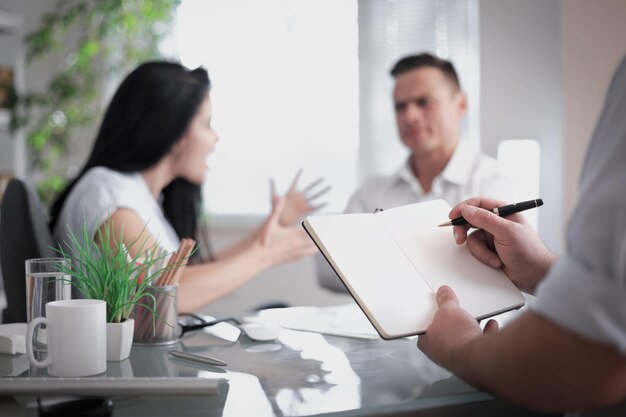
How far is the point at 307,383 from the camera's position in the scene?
94cm

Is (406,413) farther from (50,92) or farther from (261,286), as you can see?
(50,92)

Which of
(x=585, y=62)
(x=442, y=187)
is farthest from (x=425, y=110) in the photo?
(x=585, y=62)

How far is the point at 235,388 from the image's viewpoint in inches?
36.0

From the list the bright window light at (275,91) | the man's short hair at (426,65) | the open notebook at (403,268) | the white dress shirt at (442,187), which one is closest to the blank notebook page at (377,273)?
the open notebook at (403,268)

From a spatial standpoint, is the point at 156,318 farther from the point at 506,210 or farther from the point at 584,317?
the point at 584,317

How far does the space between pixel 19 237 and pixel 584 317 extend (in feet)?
4.08

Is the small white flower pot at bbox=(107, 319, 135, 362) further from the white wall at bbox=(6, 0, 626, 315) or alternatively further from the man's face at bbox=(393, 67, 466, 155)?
the white wall at bbox=(6, 0, 626, 315)

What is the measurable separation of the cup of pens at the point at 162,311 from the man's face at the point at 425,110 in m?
1.75

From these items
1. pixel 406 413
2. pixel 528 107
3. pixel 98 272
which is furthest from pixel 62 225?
pixel 528 107

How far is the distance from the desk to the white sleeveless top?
65 cm

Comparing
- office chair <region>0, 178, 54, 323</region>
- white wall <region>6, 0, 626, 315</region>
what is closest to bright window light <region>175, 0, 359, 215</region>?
white wall <region>6, 0, 626, 315</region>

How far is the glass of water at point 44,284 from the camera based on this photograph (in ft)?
3.55

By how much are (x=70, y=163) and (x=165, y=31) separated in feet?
3.45

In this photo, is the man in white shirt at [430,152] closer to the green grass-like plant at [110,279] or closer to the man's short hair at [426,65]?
the man's short hair at [426,65]
